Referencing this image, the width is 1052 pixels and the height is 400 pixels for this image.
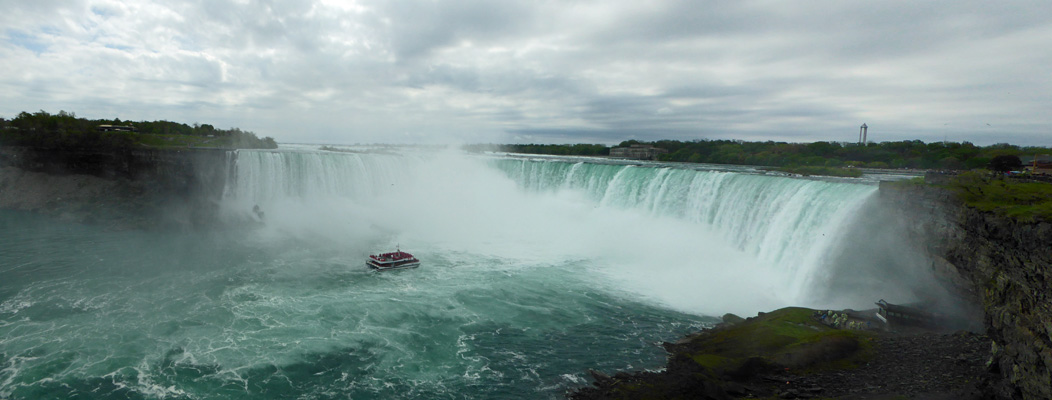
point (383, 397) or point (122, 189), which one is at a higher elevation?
point (122, 189)

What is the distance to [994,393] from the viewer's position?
10820mm

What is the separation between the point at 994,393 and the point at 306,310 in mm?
19395

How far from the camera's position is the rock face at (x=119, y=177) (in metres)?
36.5

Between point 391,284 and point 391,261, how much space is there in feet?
8.19

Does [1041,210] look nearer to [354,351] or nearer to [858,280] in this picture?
[858,280]

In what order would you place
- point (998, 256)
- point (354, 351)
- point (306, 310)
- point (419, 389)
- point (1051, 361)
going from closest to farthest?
point (1051, 361) < point (998, 256) < point (419, 389) < point (354, 351) < point (306, 310)

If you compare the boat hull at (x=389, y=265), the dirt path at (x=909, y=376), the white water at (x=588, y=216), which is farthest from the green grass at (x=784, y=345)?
the boat hull at (x=389, y=265)

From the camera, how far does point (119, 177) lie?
1474 inches

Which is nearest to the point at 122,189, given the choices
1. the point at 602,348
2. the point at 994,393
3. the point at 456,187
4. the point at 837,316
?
the point at 456,187

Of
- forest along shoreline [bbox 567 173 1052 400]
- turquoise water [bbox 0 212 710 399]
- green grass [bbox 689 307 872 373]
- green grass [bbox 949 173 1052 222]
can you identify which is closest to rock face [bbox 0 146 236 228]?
turquoise water [bbox 0 212 710 399]

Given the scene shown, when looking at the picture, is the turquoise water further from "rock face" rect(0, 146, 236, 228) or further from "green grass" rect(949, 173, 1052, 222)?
"rock face" rect(0, 146, 236, 228)

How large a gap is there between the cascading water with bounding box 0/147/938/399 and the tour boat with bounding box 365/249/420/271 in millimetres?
713

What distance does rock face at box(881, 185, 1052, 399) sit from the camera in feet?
31.7

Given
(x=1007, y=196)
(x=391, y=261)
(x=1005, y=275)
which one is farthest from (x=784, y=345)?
(x=391, y=261)
